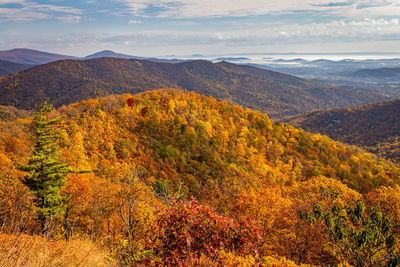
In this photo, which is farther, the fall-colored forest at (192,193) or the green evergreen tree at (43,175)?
the green evergreen tree at (43,175)

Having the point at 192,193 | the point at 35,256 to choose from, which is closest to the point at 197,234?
the point at 35,256

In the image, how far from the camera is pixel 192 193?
69.6m

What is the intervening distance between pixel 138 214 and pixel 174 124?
81.7 meters

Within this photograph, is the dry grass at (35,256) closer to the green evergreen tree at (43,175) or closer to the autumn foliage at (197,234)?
the autumn foliage at (197,234)

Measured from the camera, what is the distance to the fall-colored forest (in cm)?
1129

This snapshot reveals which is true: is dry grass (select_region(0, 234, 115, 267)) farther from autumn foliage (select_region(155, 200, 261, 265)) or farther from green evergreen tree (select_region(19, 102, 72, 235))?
green evergreen tree (select_region(19, 102, 72, 235))

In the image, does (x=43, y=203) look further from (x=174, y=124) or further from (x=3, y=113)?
(x=3, y=113)

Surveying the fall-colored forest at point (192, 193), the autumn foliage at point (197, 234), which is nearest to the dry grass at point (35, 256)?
the fall-colored forest at point (192, 193)

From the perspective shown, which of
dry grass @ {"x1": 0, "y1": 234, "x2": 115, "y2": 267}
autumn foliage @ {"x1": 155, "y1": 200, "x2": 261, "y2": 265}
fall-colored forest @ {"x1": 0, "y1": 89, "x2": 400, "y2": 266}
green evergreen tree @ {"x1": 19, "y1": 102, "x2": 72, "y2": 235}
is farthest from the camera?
green evergreen tree @ {"x1": 19, "y1": 102, "x2": 72, "y2": 235}

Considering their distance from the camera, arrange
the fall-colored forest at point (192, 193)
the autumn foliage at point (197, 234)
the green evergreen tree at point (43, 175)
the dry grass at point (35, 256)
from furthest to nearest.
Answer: the green evergreen tree at point (43, 175)
the fall-colored forest at point (192, 193)
the autumn foliage at point (197, 234)
the dry grass at point (35, 256)

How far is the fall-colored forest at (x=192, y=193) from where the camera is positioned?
11289 mm

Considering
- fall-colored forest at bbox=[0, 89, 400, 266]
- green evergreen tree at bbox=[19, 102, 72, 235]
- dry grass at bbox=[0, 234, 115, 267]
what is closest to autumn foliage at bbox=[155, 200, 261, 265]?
fall-colored forest at bbox=[0, 89, 400, 266]

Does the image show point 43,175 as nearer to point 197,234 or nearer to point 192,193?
point 197,234

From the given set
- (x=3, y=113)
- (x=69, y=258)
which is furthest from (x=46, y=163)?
(x=3, y=113)
